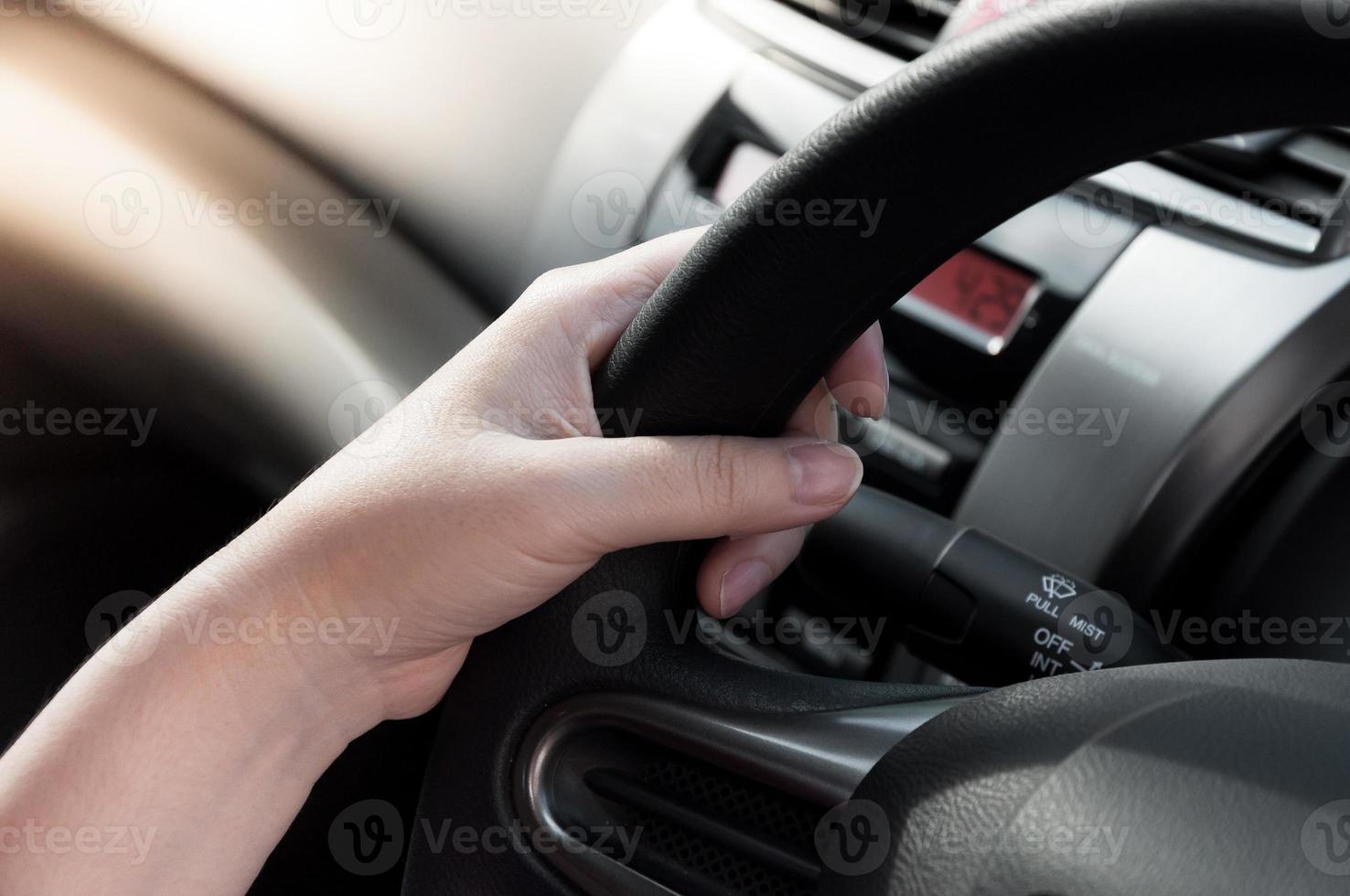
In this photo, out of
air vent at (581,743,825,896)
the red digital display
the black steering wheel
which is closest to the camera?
the black steering wheel

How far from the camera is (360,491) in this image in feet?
1.83

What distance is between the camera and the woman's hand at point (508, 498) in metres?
0.53

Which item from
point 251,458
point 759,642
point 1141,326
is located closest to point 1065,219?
point 1141,326

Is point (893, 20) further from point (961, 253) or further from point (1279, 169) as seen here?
point (1279, 169)

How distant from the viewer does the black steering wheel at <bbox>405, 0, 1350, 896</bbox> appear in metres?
0.39

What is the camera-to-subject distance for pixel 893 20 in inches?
39.6

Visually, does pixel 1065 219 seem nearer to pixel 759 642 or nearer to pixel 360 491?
pixel 759 642

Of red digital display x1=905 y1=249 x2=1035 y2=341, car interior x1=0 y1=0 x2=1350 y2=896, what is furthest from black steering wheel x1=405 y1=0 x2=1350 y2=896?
red digital display x1=905 y1=249 x2=1035 y2=341

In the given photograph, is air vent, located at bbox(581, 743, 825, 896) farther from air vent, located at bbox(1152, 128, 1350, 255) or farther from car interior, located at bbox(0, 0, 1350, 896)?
air vent, located at bbox(1152, 128, 1350, 255)

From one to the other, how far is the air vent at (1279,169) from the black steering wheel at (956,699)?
0.46 metres

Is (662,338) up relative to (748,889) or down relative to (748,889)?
up

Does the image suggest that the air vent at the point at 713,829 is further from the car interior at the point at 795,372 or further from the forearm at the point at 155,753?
the forearm at the point at 155,753

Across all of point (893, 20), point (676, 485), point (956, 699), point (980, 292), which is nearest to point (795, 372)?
point (676, 485)

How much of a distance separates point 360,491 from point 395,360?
0.52 metres
